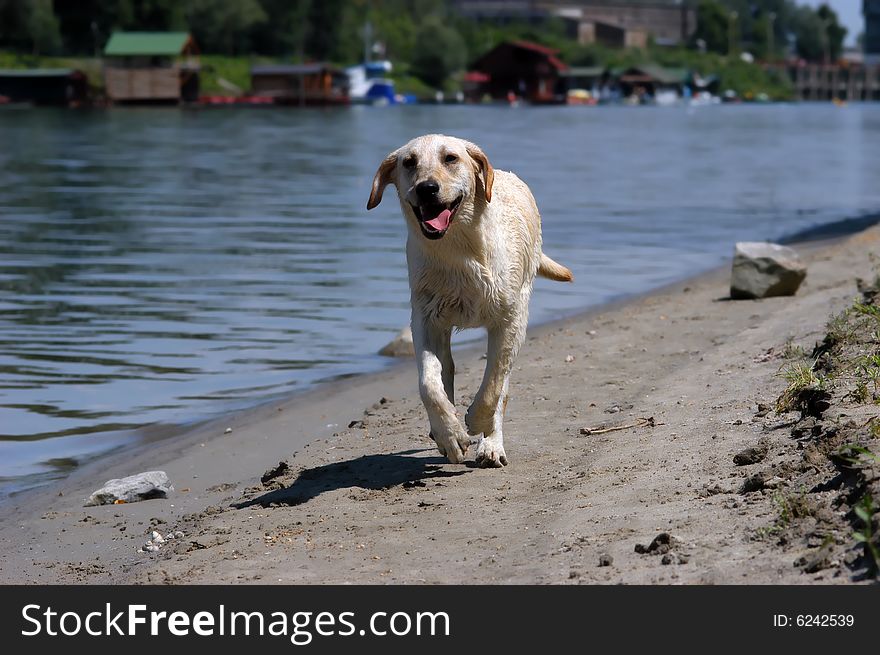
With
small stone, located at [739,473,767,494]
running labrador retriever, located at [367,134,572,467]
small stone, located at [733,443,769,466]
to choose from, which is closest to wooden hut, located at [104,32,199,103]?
running labrador retriever, located at [367,134,572,467]

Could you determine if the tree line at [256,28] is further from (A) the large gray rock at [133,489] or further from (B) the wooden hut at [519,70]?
(A) the large gray rock at [133,489]

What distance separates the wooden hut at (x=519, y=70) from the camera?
154 metres

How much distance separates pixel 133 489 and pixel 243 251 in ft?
41.6

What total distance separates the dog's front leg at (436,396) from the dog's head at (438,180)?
2.13 ft

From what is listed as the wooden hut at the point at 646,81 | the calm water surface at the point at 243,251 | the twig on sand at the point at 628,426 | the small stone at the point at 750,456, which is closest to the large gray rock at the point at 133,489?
the calm water surface at the point at 243,251

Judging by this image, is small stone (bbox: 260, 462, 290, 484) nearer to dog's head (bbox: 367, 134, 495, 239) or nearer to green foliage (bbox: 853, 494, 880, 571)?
dog's head (bbox: 367, 134, 495, 239)

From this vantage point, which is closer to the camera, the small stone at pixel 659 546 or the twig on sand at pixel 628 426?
the small stone at pixel 659 546

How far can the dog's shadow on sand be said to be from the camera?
25.0 feet

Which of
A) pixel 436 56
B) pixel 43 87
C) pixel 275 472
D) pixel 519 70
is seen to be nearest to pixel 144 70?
pixel 43 87

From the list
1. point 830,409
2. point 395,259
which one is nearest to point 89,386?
point 830,409

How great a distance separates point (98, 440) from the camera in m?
9.87

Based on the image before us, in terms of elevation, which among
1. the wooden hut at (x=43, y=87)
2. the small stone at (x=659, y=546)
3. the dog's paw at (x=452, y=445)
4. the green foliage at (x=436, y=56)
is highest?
the green foliage at (x=436, y=56)

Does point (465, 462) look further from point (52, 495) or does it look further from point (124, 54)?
point (124, 54)

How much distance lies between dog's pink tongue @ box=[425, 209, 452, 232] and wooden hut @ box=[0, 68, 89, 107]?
3647 inches
